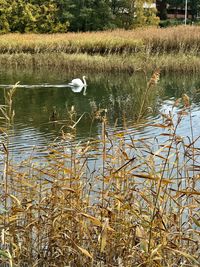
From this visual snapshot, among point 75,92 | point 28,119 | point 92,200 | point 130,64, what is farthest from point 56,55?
point 92,200

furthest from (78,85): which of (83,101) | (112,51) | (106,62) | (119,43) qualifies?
(112,51)

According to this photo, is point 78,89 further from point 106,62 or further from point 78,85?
point 106,62

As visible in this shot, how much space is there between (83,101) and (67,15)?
19643 millimetres

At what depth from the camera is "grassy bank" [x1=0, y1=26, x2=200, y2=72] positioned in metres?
16.5

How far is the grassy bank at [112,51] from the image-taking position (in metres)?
16.5

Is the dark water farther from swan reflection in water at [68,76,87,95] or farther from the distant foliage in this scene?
the distant foliage

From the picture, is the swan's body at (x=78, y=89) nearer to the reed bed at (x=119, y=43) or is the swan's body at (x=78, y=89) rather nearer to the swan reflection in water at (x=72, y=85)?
the swan reflection in water at (x=72, y=85)

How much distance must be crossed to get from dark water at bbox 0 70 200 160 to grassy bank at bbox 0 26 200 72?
78 cm

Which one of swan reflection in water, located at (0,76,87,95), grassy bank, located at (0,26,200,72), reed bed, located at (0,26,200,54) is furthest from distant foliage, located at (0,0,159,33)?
swan reflection in water, located at (0,76,87,95)

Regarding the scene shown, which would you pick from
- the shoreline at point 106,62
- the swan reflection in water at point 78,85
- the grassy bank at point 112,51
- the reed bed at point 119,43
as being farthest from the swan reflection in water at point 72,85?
the reed bed at point 119,43

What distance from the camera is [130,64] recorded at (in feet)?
54.3

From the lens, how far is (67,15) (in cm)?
2953

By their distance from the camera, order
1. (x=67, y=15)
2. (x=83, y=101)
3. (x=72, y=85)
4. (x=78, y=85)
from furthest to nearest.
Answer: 1. (x=67, y=15)
2. (x=72, y=85)
3. (x=78, y=85)
4. (x=83, y=101)

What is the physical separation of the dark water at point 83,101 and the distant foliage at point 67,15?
536 inches
